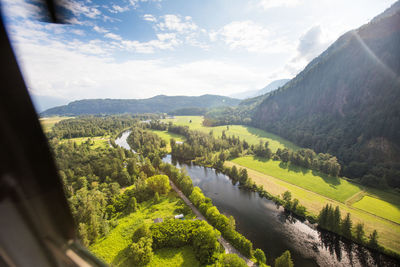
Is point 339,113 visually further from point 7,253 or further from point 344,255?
point 7,253

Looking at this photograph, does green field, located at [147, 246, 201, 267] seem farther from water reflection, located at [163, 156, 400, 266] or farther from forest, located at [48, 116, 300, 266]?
water reflection, located at [163, 156, 400, 266]

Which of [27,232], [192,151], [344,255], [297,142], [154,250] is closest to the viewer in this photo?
[27,232]

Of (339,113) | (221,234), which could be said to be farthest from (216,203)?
(339,113)

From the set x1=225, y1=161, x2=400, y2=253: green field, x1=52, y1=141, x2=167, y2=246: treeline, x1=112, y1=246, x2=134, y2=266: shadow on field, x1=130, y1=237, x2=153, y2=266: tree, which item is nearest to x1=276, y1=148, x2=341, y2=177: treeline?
x1=225, y1=161, x2=400, y2=253: green field

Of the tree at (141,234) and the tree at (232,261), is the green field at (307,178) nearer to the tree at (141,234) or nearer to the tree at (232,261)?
the tree at (232,261)

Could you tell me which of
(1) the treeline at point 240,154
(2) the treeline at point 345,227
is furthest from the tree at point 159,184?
(2) the treeline at point 345,227

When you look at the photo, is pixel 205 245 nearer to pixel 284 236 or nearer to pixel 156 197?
pixel 156 197

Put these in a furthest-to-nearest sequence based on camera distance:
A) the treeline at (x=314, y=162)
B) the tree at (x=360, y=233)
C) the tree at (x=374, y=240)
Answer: the treeline at (x=314, y=162), the tree at (x=360, y=233), the tree at (x=374, y=240)
